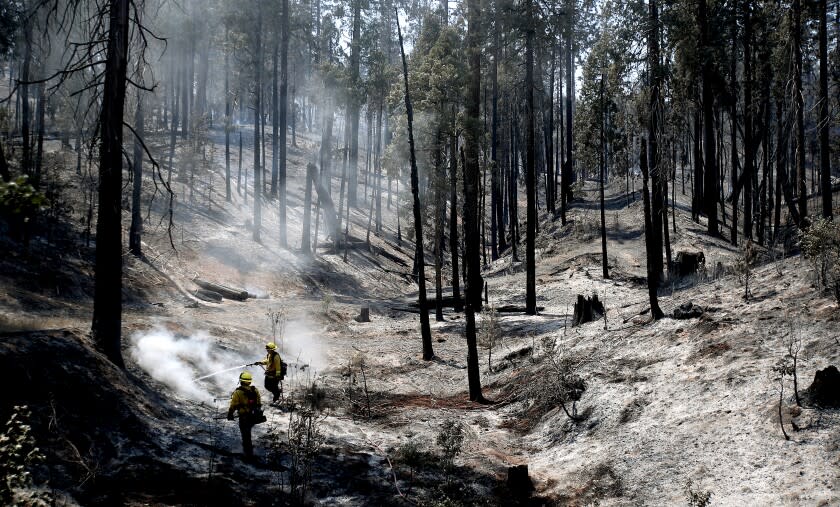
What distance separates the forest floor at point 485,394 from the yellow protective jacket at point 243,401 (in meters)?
0.74

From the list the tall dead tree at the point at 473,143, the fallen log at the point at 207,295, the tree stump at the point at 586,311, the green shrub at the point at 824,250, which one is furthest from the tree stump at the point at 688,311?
the fallen log at the point at 207,295

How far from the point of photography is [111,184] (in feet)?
37.0

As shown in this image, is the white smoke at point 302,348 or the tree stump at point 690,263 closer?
the white smoke at point 302,348

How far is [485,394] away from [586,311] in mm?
4693

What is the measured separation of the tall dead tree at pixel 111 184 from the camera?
11109 mm

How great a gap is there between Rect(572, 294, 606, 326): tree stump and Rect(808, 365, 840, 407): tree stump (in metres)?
9.92

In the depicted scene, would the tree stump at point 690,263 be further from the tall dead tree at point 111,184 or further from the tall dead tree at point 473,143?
the tall dead tree at point 111,184

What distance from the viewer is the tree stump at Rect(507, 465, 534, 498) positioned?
9.88 meters

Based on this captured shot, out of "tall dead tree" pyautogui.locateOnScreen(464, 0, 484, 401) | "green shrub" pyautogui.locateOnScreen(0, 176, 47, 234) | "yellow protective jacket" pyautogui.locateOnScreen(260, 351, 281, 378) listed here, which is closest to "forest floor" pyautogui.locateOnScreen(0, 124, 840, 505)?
"yellow protective jacket" pyautogui.locateOnScreen(260, 351, 281, 378)

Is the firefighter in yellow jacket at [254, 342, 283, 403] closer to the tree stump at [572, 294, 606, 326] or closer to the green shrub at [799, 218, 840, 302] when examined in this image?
the tree stump at [572, 294, 606, 326]

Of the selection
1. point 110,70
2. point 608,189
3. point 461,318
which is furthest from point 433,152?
point 608,189

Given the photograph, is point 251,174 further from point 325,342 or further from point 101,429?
point 101,429

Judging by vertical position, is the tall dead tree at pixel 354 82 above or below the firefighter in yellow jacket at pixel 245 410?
above

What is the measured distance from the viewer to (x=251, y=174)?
5256cm
